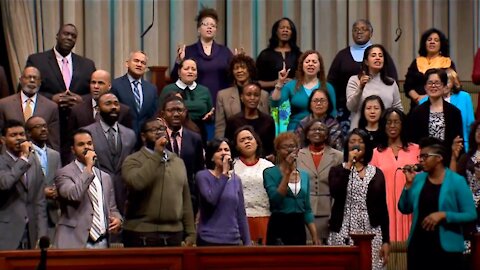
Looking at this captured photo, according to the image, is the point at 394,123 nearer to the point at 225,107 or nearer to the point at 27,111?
the point at 225,107

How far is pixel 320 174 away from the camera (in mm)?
10094

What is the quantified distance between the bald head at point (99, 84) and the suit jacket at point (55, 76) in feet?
1.06

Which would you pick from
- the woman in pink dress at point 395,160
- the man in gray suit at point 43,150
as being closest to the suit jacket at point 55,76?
the man in gray suit at point 43,150

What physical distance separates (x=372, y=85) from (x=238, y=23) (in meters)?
3.13

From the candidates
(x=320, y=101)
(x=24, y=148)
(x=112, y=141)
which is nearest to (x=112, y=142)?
(x=112, y=141)

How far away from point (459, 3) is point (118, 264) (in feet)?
22.7

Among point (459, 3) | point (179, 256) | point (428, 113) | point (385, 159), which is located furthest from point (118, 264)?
point (459, 3)

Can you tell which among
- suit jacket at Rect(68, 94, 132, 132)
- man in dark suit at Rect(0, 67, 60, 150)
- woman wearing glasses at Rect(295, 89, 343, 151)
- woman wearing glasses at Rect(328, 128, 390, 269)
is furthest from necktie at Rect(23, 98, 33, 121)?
woman wearing glasses at Rect(328, 128, 390, 269)

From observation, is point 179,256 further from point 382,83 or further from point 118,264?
point 382,83

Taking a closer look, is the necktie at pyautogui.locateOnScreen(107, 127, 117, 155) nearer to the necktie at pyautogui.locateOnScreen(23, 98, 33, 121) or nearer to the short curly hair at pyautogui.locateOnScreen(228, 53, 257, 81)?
the necktie at pyautogui.locateOnScreen(23, 98, 33, 121)

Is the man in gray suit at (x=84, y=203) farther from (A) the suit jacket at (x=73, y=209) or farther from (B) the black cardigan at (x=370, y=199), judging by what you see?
(B) the black cardigan at (x=370, y=199)

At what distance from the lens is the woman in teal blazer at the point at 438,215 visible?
29.5 feet

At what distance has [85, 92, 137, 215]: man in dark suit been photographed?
9.79 metres

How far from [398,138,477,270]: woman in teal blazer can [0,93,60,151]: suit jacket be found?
2685 mm
